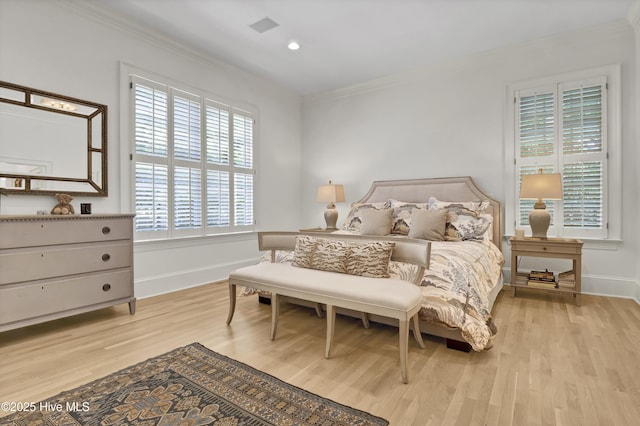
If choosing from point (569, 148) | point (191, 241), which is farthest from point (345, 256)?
point (569, 148)

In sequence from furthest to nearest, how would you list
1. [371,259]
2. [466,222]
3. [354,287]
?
[466,222]
[371,259]
[354,287]

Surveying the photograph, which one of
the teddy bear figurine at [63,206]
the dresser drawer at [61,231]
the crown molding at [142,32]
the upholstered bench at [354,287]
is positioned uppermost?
the crown molding at [142,32]

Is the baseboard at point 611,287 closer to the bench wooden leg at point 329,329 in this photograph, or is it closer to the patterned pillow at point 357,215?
the patterned pillow at point 357,215

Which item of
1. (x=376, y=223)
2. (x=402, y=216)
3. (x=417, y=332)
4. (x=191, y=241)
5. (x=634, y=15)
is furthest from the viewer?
(x=191, y=241)

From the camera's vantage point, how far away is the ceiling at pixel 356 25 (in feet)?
10.1

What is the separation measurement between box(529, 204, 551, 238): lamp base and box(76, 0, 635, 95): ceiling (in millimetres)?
2018

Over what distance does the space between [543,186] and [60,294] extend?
4.58m

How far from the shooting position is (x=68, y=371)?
1945 millimetres

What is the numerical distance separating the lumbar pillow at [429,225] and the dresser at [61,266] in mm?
2864

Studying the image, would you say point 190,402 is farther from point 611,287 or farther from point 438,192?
point 611,287

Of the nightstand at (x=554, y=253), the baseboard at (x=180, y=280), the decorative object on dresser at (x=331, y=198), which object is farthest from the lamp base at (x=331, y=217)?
the nightstand at (x=554, y=253)

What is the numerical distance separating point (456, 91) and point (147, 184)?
4.05 m

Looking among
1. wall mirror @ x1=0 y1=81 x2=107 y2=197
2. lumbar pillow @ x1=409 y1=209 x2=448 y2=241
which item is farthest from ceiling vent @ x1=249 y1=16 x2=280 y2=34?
lumbar pillow @ x1=409 y1=209 x2=448 y2=241

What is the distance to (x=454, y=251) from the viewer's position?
2.75 metres
